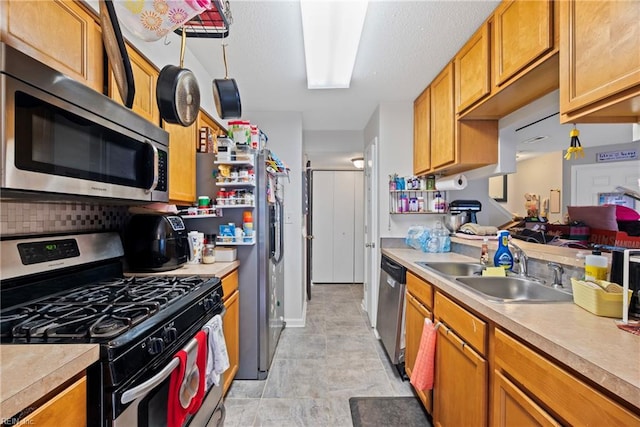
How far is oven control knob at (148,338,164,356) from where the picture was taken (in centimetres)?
95

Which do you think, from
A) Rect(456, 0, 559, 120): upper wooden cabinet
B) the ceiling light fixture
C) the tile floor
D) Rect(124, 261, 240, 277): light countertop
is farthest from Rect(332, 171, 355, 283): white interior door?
Rect(124, 261, 240, 277): light countertop

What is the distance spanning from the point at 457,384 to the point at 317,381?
1.13 m

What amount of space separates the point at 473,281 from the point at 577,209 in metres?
0.82

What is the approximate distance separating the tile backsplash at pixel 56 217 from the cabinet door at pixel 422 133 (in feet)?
7.98

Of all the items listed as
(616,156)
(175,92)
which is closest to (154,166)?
(175,92)

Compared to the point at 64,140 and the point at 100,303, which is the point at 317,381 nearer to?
the point at 100,303

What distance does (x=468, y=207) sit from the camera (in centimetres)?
269

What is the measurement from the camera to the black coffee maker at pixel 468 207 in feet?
8.84

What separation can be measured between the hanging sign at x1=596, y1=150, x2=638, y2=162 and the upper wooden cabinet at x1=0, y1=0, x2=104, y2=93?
8.22ft

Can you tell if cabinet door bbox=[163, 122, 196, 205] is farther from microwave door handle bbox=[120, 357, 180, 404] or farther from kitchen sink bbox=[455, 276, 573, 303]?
kitchen sink bbox=[455, 276, 573, 303]

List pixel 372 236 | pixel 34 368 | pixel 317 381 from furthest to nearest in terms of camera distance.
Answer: pixel 372 236 < pixel 317 381 < pixel 34 368

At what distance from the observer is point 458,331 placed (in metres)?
1.38

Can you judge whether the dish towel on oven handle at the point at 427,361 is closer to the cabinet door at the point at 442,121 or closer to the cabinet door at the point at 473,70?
the cabinet door at the point at 442,121

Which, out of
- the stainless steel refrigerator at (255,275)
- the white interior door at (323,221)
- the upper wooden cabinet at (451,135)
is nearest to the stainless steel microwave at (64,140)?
the stainless steel refrigerator at (255,275)
